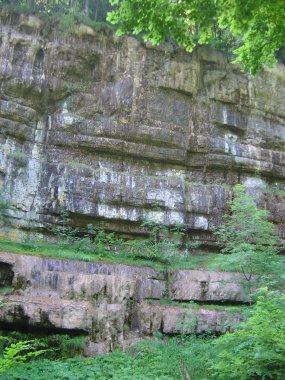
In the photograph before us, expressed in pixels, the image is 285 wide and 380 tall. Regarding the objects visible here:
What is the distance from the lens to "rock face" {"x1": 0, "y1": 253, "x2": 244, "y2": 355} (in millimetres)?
12859

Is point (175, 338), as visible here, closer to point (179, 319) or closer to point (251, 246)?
point (179, 319)

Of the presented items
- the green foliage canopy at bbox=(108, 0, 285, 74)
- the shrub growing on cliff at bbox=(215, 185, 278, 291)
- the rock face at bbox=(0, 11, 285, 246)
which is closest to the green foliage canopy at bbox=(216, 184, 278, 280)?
the shrub growing on cliff at bbox=(215, 185, 278, 291)

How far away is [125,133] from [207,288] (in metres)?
8.79

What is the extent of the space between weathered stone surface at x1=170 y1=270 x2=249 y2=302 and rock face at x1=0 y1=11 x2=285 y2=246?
4.33 m

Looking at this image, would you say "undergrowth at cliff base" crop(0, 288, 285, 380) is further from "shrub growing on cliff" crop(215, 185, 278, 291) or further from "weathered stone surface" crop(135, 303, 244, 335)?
"shrub growing on cliff" crop(215, 185, 278, 291)

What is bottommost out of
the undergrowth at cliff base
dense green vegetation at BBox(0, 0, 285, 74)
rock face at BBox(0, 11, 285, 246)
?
the undergrowth at cliff base

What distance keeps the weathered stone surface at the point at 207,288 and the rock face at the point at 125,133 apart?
14.2ft

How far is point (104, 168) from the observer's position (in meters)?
21.2

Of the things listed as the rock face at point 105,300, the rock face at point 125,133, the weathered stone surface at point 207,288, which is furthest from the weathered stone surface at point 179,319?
the rock face at point 125,133

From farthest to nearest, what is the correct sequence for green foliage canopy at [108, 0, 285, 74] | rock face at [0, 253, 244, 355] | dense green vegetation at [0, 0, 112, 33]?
1. dense green vegetation at [0, 0, 112, 33]
2. rock face at [0, 253, 244, 355]
3. green foliage canopy at [108, 0, 285, 74]

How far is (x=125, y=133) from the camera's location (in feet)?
70.3

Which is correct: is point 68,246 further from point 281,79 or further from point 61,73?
point 281,79

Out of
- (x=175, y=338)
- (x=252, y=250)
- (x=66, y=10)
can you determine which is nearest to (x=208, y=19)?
(x=252, y=250)

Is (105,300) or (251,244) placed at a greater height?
(251,244)
